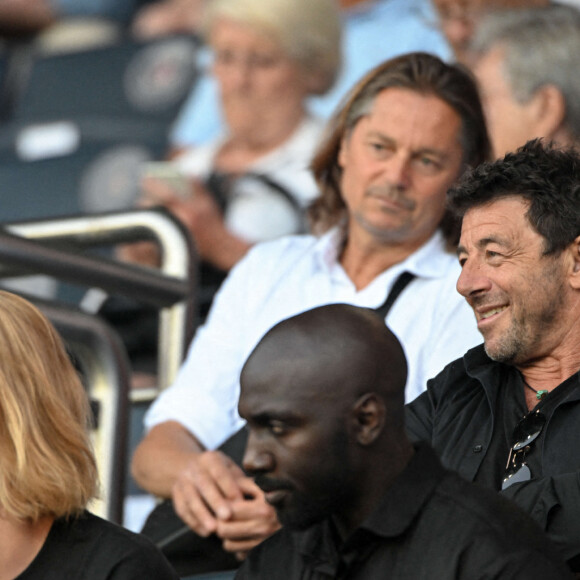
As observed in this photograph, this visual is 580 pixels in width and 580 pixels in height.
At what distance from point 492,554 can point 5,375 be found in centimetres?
67

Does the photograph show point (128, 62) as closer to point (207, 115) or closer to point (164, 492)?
point (207, 115)

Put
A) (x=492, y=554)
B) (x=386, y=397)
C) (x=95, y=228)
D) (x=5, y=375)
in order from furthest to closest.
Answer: (x=95, y=228), (x=5, y=375), (x=386, y=397), (x=492, y=554)

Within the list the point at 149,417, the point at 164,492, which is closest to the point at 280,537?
the point at 164,492

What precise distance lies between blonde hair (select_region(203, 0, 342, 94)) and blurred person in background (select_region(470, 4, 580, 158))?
2.23ft

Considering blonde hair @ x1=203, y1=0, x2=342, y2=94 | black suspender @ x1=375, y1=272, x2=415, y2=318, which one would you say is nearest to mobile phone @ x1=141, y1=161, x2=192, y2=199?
blonde hair @ x1=203, y1=0, x2=342, y2=94

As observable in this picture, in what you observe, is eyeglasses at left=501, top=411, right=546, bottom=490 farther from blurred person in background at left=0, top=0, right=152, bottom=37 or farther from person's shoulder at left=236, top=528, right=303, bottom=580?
blurred person in background at left=0, top=0, right=152, bottom=37

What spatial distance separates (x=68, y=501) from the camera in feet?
5.71

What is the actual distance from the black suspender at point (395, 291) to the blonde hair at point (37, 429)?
0.82 m

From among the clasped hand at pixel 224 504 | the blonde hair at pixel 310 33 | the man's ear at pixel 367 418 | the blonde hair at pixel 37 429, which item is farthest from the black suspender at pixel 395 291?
the blonde hair at pixel 310 33

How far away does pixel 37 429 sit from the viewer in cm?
174

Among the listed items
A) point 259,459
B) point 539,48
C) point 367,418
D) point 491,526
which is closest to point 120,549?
point 259,459

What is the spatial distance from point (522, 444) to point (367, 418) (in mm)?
381

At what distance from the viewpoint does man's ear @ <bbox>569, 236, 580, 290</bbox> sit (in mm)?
1906

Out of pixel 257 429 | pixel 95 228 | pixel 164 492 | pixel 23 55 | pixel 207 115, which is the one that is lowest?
pixel 164 492
